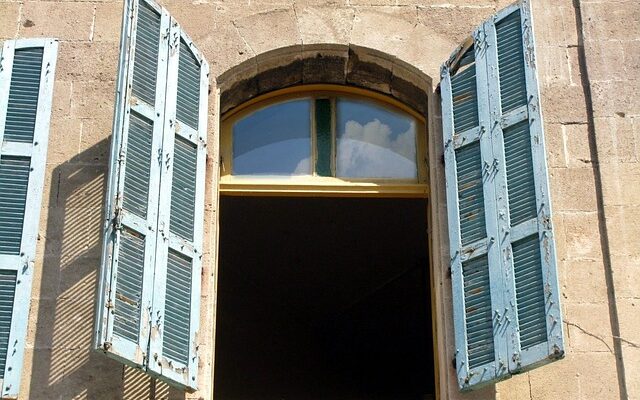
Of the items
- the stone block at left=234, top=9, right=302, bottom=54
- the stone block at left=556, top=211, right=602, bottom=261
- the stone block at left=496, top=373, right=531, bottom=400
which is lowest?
the stone block at left=496, top=373, right=531, bottom=400

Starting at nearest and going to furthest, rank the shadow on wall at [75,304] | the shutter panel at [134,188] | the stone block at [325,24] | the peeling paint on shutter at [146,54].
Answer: the shutter panel at [134,188] < the shadow on wall at [75,304] < the peeling paint on shutter at [146,54] < the stone block at [325,24]

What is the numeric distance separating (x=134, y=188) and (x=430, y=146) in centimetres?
209

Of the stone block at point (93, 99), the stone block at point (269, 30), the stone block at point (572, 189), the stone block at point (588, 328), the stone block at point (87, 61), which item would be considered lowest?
the stone block at point (588, 328)

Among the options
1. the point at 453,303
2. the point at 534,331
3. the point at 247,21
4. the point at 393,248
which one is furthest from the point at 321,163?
the point at 393,248


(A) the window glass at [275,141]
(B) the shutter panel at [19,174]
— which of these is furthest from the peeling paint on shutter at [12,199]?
(A) the window glass at [275,141]

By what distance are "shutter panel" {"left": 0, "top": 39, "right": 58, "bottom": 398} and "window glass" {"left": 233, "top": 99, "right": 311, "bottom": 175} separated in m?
1.44

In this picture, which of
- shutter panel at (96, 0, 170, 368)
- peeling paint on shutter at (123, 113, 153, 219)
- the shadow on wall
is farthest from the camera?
the shadow on wall

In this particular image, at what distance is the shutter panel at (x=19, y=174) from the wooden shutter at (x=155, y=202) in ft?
1.85

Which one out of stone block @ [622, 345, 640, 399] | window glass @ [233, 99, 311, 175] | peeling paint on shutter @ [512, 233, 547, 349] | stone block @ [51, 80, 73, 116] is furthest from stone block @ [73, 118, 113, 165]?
stone block @ [622, 345, 640, 399]

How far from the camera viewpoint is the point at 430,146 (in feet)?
27.7

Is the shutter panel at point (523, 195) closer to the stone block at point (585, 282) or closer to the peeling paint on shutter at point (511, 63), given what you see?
the peeling paint on shutter at point (511, 63)

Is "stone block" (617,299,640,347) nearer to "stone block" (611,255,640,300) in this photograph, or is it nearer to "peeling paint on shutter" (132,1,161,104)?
"stone block" (611,255,640,300)

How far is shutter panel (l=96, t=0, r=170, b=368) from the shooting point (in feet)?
22.6

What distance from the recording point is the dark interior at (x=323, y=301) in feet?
40.4
